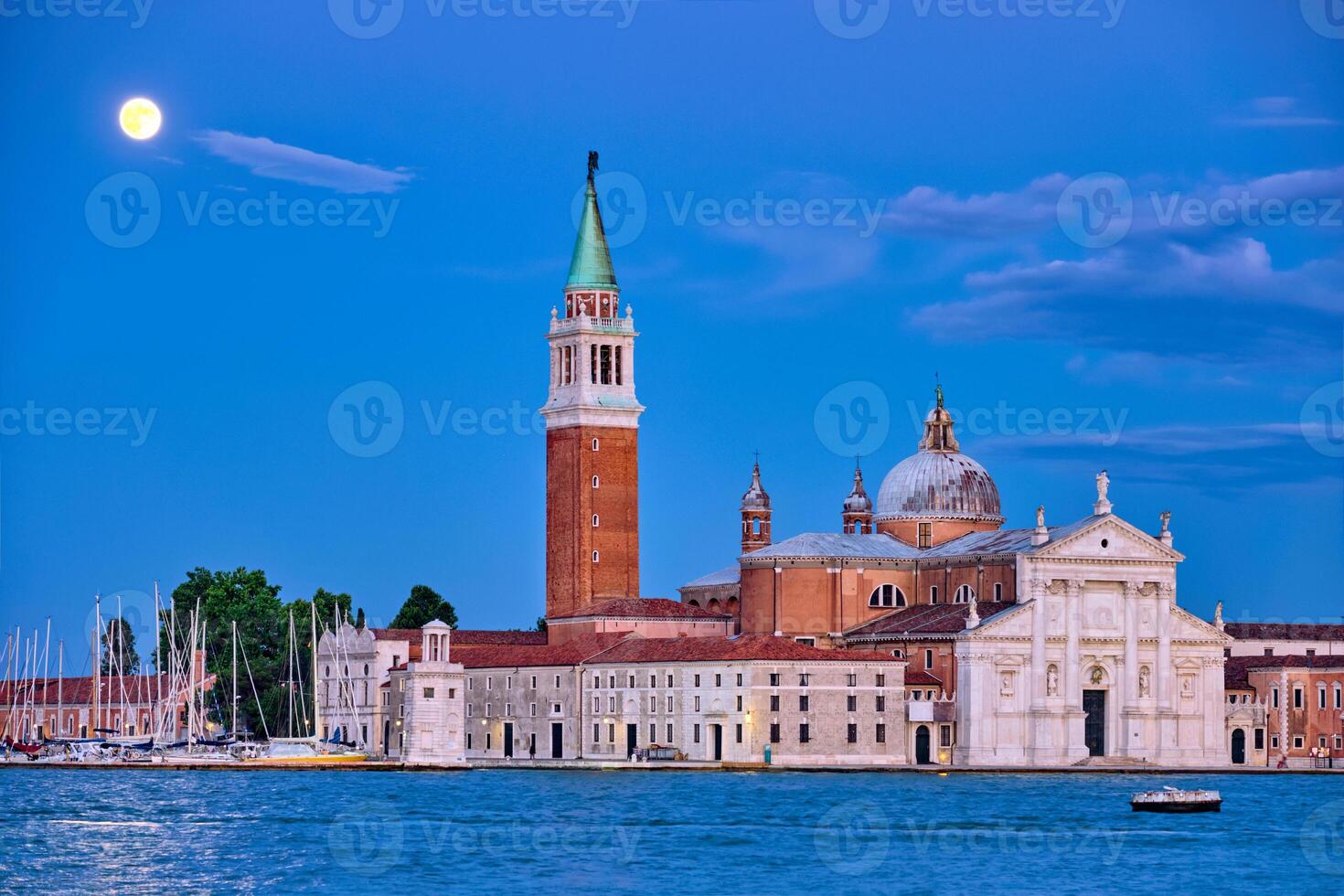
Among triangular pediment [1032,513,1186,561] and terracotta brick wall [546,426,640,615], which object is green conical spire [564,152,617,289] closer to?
terracotta brick wall [546,426,640,615]

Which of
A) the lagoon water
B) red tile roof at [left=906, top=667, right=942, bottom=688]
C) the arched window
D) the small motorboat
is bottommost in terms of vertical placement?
the lagoon water

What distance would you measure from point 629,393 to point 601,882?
145 feet

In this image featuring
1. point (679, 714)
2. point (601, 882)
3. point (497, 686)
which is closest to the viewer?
point (601, 882)

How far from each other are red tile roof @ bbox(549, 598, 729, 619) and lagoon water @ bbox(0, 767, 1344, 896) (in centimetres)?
1387

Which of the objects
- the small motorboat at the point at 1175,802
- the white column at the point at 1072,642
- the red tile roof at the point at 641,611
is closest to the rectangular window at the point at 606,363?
the red tile roof at the point at 641,611

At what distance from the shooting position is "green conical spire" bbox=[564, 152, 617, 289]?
91562 millimetres

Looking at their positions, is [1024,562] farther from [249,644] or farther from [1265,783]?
[249,644]

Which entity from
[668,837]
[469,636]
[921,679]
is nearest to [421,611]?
[469,636]

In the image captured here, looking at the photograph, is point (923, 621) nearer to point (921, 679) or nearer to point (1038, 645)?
point (921, 679)

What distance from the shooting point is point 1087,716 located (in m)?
81.2

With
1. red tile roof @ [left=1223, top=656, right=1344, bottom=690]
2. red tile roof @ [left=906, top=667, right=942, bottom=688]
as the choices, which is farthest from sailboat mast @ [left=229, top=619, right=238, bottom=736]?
red tile roof @ [left=1223, top=656, right=1344, bottom=690]

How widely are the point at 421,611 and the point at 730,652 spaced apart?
1060 inches

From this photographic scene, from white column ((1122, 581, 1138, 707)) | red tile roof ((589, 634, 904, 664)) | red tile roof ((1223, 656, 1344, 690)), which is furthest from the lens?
red tile roof ((1223, 656, 1344, 690))

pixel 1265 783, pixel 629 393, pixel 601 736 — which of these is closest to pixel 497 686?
pixel 601 736
